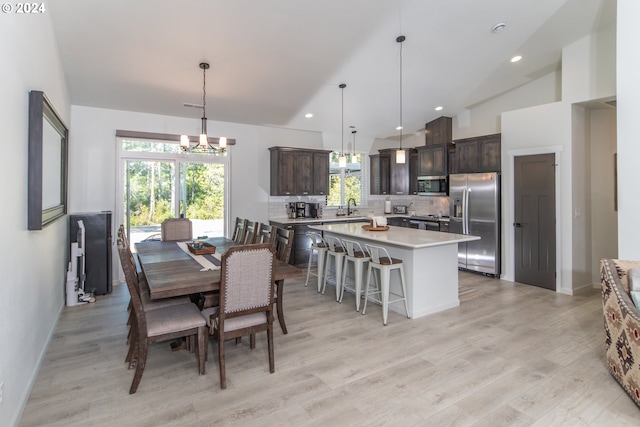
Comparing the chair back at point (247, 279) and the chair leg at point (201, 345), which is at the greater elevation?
the chair back at point (247, 279)

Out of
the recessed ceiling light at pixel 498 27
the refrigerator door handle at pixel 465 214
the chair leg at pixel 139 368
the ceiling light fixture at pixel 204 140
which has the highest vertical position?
the recessed ceiling light at pixel 498 27

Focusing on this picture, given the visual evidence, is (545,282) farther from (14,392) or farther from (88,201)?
(88,201)

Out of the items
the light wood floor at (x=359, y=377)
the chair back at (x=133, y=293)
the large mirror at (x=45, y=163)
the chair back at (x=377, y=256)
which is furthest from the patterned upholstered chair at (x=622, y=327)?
the large mirror at (x=45, y=163)

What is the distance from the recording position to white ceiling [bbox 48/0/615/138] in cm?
341

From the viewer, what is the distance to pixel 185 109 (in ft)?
17.8

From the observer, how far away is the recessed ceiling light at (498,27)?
13.8 feet

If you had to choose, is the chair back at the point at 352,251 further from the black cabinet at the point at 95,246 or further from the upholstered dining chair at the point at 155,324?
the black cabinet at the point at 95,246

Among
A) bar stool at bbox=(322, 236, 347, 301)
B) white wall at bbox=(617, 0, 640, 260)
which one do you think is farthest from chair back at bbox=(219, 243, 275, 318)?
white wall at bbox=(617, 0, 640, 260)

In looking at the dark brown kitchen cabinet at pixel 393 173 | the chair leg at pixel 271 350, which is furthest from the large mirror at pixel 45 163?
the dark brown kitchen cabinet at pixel 393 173

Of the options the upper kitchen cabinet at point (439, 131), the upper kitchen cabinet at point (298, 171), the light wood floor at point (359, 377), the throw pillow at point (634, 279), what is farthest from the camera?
the upper kitchen cabinet at point (439, 131)

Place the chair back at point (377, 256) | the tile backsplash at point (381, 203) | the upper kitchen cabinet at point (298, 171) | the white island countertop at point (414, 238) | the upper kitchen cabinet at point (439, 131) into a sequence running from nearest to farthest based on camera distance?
1. the white island countertop at point (414, 238)
2. the chair back at point (377, 256)
3. the upper kitchen cabinet at point (298, 171)
4. the tile backsplash at point (381, 203)
5. the upper kitchen cabinet at point (439, 131)

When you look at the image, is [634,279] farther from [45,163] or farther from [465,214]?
[45,163]

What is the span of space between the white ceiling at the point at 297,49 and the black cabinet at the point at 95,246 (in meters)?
1.75

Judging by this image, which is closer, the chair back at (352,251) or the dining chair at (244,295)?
the dining chair at (244,295)
